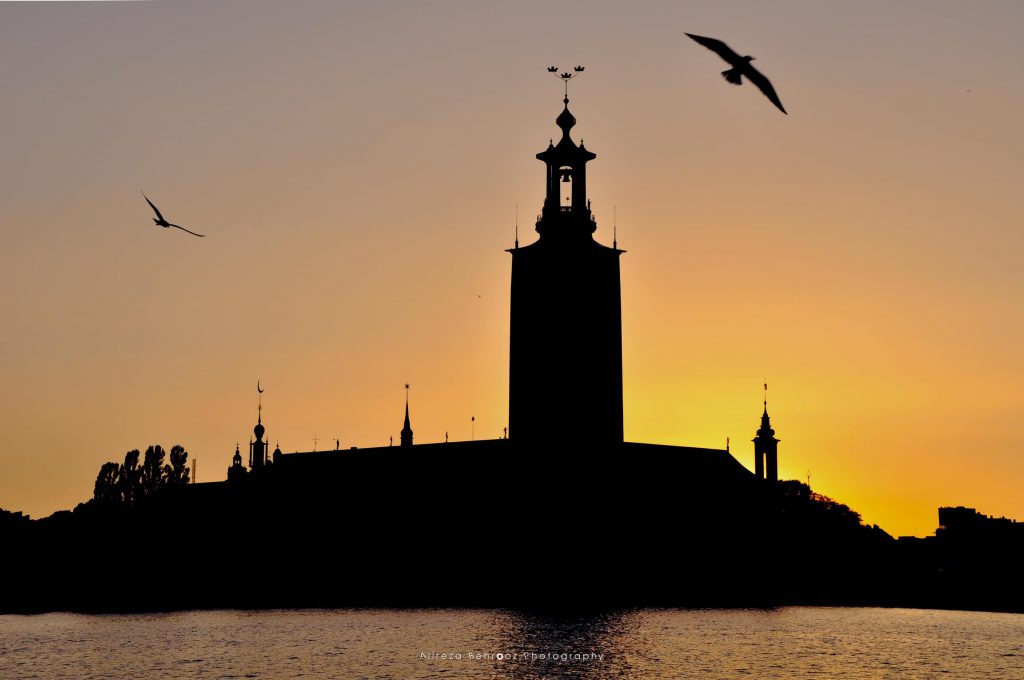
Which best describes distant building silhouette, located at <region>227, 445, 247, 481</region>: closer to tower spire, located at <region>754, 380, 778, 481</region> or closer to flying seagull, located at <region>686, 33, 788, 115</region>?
tower spire, located at <region>754, 380, 778, 481</region>

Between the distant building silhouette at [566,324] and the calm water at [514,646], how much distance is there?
1064 inches

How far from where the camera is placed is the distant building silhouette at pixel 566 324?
13712 centimetres

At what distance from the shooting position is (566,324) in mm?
140250

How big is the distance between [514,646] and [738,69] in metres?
53.0

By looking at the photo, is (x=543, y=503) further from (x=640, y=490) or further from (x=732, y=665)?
(x=732, y=665)

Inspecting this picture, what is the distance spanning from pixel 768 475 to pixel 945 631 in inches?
1623

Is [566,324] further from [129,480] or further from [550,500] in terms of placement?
[129,480]

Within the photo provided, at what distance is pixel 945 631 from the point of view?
10075 centimetres

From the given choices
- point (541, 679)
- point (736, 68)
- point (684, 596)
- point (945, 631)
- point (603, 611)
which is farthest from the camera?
point (684, 596)

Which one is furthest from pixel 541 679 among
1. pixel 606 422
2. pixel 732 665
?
pixel 606 422

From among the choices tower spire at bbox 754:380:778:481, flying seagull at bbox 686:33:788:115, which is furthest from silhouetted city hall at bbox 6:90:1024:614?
flying seagull at bbox 686:33:788:115

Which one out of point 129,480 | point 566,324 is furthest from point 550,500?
point 129,480

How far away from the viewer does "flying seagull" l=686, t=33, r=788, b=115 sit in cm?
3062

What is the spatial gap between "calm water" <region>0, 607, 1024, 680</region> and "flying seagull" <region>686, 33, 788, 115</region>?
1620 inches
